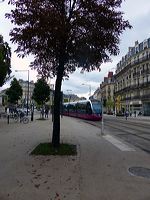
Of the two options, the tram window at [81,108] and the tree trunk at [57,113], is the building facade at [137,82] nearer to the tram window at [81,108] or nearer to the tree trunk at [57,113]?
the tram window at [81,108]

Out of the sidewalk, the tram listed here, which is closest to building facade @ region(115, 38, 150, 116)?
the tram

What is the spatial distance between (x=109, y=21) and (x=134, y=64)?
3719 inches

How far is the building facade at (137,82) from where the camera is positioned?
96838mm

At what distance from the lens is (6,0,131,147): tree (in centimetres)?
1382

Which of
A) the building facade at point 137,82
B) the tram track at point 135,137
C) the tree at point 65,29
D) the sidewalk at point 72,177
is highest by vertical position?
the building facade at point 137,82

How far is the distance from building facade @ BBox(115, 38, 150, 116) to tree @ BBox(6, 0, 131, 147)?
8068 centimetres

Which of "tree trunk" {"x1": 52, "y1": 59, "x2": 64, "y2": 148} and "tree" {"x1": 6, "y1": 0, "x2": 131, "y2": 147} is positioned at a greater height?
"tree" {"x1": 6, "y1": 0, "x2": 131, "y2": 147}

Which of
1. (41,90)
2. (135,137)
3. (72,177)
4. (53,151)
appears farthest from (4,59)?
(72,177)

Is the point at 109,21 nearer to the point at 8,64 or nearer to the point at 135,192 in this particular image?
the point at 135,192

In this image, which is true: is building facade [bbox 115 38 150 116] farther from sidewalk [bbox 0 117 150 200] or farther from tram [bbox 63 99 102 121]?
sidewalk [bbox 0 117 150 200]

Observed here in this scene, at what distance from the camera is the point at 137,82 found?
104m

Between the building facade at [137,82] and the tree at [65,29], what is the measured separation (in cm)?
8068

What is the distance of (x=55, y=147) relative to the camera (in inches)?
577

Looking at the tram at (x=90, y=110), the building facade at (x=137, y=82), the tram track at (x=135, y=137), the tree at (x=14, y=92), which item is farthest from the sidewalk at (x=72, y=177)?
the building facade at (x=137, y=82)
